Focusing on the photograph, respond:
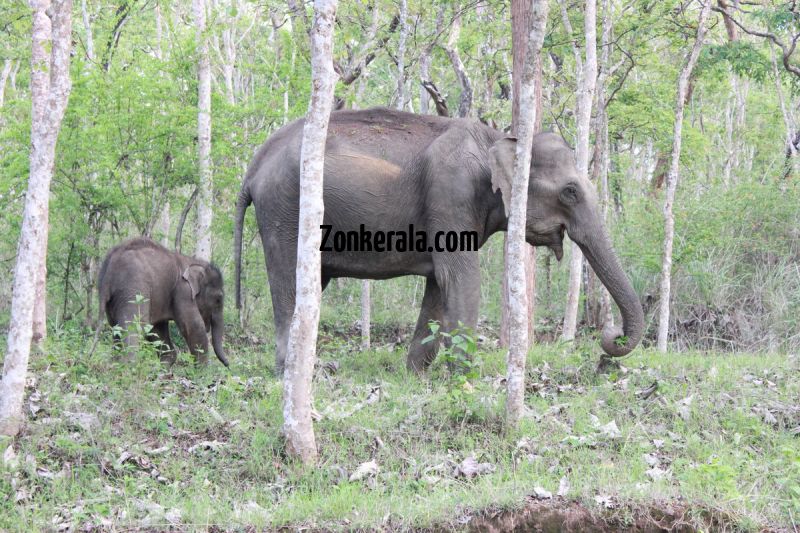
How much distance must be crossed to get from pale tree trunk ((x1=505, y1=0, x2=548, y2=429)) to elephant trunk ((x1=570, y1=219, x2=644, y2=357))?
1589 millimetres

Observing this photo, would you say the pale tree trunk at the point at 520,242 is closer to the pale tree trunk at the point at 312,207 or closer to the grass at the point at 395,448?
the grass at the point at 395,448

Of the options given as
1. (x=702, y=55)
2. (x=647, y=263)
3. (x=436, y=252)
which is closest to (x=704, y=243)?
(x=647, y=263)

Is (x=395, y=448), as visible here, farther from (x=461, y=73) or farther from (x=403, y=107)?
(x=461, y=73)

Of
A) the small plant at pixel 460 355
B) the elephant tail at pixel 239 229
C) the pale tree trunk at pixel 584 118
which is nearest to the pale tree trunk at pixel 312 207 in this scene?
the small plant at pixel 460 355

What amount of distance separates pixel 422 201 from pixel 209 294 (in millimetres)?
3702

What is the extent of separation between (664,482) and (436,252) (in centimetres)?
319

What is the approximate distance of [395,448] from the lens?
6.30 m

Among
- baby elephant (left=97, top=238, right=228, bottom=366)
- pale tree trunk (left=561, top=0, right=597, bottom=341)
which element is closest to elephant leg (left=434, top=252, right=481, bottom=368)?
pale tree trunk (left=561, top=0, right=597, bottom=341)

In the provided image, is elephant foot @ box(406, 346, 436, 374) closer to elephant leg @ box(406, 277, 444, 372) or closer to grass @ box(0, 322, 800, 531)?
elephant leg @ box(406, 277, 444, 372)

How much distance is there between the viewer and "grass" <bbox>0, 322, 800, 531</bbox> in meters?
5.40

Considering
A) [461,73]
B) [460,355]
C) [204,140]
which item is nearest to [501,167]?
[460,355]

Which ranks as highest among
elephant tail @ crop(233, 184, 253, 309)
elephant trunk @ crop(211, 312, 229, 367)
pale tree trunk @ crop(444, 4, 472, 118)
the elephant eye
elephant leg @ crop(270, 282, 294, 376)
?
pale tree trunk @ crop(444, 4, 472, 118)

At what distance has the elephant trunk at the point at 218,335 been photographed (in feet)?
33.0

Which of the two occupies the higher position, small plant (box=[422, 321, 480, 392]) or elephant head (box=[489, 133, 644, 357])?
elephant head (box=[489, 133, 644, 357])
